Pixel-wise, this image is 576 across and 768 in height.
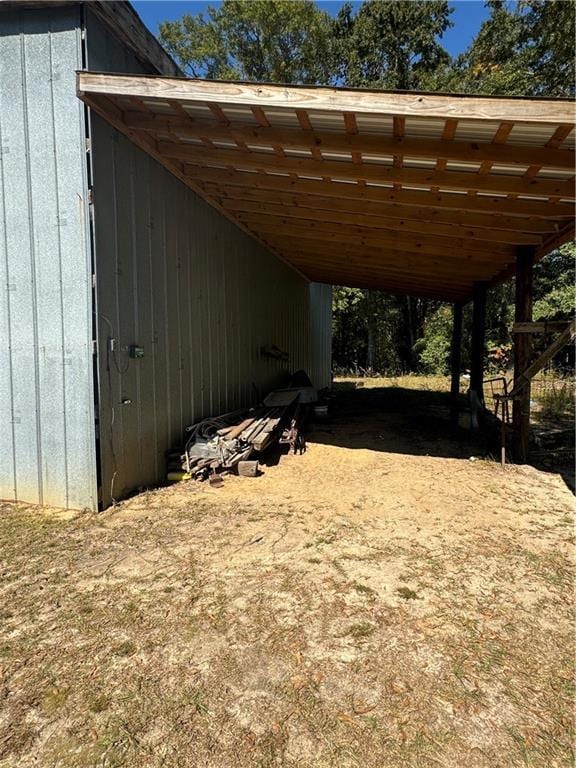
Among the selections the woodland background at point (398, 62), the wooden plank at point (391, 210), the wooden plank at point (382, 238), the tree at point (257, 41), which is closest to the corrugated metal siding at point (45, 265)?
the wooden plank at point (391, 210)

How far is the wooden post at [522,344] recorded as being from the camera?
16.9 feet

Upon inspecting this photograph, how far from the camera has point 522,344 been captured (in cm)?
520

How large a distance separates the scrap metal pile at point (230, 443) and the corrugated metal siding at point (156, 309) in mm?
215

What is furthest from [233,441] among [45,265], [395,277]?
[395,277]

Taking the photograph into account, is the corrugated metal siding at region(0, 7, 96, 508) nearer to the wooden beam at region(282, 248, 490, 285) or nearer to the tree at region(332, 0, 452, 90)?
the wooden beam at region(282, 248, 490, 285)

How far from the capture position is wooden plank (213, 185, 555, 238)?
14.8 ft

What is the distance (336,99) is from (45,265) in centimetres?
253

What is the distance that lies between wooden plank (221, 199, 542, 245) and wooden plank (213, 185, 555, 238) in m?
0.06

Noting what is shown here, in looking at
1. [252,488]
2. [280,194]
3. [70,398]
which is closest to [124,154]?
[280,194]

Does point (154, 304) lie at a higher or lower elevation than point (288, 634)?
higher

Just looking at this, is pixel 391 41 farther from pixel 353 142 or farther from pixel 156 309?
pixel 156 309

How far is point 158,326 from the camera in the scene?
437 centimetres

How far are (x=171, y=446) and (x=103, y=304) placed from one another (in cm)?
172

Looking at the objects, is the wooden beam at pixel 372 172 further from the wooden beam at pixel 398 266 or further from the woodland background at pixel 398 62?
the woodland background at pixel 398 62
